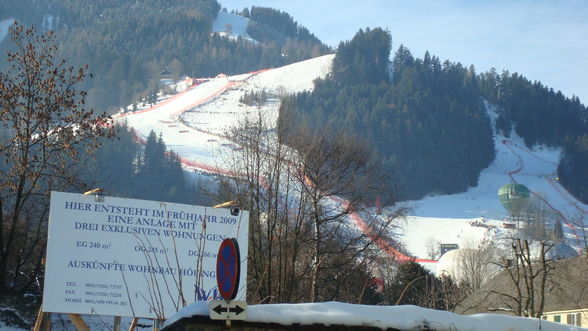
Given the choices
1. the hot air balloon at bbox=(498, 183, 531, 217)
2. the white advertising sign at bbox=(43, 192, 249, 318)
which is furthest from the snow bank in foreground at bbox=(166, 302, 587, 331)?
the hot air balloon at bbox=(498, 183, 531, 217)

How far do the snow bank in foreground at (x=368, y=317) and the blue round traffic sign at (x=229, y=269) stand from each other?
22cm

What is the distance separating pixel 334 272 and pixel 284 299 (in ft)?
30.5

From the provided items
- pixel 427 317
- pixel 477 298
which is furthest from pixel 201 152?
pixel 427 317

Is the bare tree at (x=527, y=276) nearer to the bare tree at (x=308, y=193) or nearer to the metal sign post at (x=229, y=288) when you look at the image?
the bare tree at (x=308, y=193)

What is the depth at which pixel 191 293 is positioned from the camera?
15219mm

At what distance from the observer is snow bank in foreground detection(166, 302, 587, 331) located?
7.86 metres

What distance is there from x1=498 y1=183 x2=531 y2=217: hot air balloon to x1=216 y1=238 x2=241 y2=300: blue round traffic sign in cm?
15789

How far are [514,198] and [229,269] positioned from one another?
16257 centimetres

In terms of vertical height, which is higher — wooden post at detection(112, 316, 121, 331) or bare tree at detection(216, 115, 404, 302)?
bare tree at detection(216, 115, 404, 302)

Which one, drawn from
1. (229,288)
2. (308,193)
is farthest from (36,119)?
(229,288)

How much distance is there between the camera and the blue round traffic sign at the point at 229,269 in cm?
752

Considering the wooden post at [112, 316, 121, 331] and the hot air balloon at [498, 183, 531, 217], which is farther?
the hot air balloon at [498, 183, 531, 217]

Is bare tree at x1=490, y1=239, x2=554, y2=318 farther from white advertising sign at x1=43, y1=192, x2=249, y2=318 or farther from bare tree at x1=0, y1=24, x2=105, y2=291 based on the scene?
bare tree at x1=0, y1=24, x2=105, y2=291

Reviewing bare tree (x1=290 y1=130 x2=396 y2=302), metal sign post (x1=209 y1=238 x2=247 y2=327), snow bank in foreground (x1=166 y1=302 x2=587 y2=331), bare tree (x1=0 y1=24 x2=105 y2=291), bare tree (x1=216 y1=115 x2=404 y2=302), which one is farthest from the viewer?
bare tree (x1=290 y1=130 x2=396 y2=302)
